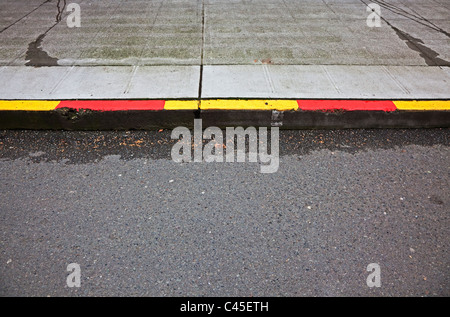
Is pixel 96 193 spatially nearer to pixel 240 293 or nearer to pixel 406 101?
pixel 240 293

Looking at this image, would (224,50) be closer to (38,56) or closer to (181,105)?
(181,105)

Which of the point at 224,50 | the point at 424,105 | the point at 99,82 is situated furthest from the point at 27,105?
the point at 424,105

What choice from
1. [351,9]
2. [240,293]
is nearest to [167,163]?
[240,293]

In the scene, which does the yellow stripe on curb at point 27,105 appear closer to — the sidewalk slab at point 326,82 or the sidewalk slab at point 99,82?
the sidewalk slab at point 99,82

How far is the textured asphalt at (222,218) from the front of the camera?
2.00 meters

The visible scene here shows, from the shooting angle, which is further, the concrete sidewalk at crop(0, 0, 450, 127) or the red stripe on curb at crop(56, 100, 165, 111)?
the concrete sidewalk at crop(0, 0, 450, 127)

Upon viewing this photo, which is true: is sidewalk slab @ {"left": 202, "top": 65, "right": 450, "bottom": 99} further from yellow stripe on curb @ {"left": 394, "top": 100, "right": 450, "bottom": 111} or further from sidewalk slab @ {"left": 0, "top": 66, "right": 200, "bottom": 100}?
Result: sidewalk slab @ {"left": 0, "top": 66, "right": 200, "bottom": 100}

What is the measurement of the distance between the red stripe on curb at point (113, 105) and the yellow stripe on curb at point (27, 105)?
9cm

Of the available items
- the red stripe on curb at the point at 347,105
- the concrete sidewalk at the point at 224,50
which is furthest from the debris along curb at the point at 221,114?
the concrete sidewalk at the point at 224,50

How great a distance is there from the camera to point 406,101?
330 cm

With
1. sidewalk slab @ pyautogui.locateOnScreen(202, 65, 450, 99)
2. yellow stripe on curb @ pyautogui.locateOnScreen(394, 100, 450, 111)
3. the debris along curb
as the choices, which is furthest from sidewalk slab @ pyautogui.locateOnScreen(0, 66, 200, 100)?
yellow stripe on curb @ pyautogui.locateOnScreen(394, 100, 450, 111)

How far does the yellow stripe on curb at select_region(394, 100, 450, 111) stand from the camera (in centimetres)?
320

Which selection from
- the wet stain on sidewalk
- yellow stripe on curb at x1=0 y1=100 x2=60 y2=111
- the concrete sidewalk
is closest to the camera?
yellow stripe on curb at x1=0 y1=100 x2=60 y2=111

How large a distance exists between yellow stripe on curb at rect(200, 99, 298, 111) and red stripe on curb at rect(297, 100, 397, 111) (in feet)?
0.42
